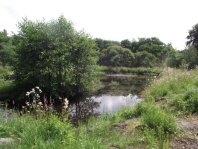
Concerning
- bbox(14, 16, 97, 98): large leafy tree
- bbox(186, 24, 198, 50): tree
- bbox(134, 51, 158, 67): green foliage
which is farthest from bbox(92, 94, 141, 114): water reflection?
bbox(134, 51, 158, 67): green foliage

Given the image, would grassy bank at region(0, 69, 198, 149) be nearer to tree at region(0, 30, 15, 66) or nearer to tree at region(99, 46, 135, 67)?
tree at region(0, 30, 15, 66)

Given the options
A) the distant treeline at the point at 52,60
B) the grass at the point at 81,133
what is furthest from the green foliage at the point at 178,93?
the distant treeline at the point at 52,60

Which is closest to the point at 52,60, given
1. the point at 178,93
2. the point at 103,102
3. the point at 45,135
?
the point at 103,102

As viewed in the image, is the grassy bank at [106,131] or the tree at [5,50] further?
the tree at [5,50]

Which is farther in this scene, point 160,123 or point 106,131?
point 106,131

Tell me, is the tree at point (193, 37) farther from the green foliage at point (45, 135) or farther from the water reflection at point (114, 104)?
the green foliage at point (45, 135)

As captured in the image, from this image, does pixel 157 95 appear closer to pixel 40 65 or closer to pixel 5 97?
pixel 40 65

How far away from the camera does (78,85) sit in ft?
98.7

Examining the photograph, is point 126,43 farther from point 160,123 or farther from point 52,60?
point 160,123

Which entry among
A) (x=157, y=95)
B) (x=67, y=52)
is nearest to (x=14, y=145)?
(x=157, y=95)

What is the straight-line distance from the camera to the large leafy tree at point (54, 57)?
2673 cm

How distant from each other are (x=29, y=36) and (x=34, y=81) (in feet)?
12.7

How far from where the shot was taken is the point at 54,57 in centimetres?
2706

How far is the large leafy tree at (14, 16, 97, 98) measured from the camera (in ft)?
87.7
